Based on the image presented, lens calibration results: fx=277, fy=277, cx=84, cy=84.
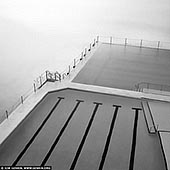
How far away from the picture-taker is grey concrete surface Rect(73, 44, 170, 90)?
472 cm

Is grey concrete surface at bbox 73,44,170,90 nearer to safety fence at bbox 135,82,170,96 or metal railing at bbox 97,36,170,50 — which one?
safety fence at bbox 135,82,170,96

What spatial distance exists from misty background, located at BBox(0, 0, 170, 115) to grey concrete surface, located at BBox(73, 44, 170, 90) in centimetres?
152

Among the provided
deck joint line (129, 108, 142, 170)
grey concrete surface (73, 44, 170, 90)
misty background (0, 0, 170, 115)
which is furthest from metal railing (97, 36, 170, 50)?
deck joint line (129, 108, 142, 170)

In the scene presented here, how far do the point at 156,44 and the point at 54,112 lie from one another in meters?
4.47

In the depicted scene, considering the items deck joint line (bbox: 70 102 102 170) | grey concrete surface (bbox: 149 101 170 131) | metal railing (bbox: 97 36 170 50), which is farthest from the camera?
metal railing (bbox: 97 36 170 50)

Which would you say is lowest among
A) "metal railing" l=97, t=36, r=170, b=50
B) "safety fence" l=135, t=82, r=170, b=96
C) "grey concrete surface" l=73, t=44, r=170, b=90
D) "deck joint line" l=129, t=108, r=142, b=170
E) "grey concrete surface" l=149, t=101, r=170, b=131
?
"deck joint line" l=129, t=108, r=142, b=170

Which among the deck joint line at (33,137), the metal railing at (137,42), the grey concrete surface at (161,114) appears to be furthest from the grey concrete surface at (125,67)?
the deck joint line at (33,137)

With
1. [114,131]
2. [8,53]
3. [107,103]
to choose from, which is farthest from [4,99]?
[114,131]

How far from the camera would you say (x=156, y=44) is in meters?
7.22

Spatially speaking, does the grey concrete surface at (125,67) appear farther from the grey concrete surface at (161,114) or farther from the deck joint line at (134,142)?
the deck joint line at (134,142)

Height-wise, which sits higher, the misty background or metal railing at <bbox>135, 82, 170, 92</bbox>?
the misty background

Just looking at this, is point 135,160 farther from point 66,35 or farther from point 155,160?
point 66,35

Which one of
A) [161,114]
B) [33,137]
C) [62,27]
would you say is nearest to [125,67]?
[161,114]

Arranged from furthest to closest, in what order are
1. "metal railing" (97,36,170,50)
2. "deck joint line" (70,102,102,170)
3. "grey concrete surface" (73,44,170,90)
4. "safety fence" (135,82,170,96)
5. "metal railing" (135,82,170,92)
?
"metal railing" (97,36,170,50)
"grey concrete surface" (73,44,170,90)
"metal railing" (135,82,170,92)
"safety fence" (135,82,170,96)
"deck joint line" (70,102,102,170)
